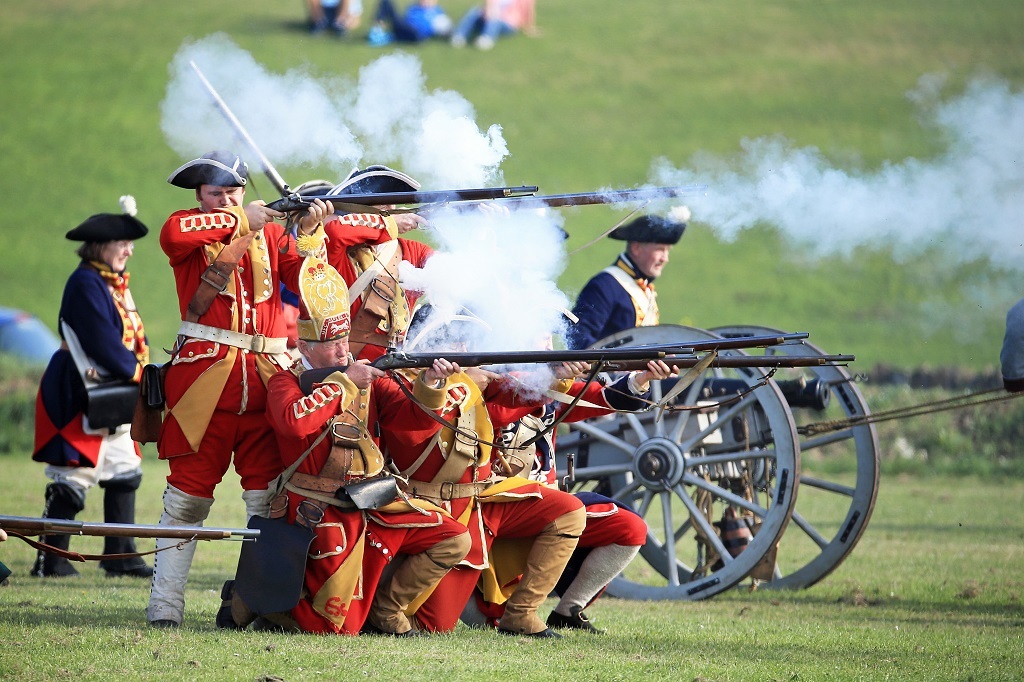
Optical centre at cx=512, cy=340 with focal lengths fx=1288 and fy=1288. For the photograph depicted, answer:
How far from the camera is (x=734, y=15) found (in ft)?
112

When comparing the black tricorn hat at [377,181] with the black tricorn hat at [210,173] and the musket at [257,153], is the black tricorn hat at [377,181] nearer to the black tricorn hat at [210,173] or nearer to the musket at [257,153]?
the musket at [257,153]

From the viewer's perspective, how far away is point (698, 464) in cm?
729

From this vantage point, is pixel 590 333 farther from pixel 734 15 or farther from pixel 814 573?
pixel 734 15

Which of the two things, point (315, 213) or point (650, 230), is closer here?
point (315, 213)

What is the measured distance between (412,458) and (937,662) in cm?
241

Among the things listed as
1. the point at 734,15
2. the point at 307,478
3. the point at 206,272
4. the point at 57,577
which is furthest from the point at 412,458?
the point at 734,15

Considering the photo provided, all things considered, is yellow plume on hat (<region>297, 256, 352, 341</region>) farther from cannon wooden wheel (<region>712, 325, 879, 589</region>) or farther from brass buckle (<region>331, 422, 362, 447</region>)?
cannon wooden wheel (<region>712, 325, 879, 589</region>)

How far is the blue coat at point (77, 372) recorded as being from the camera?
7.29 m

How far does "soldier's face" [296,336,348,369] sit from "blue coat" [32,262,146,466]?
2.17 m

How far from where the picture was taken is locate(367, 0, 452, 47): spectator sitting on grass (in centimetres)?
2897

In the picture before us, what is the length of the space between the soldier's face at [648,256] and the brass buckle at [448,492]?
275 cm

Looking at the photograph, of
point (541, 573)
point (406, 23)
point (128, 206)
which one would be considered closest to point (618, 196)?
point (541, 573)

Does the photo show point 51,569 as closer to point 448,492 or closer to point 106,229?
point 106,229

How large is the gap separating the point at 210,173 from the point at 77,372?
85.9 inches
